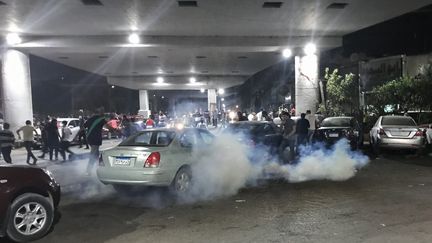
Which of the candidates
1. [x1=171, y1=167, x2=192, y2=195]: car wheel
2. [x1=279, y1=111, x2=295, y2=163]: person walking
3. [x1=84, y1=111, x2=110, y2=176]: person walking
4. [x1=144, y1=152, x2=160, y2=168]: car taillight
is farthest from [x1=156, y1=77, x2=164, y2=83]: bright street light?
[x1=144, y1=152, x2=160, y2=168]: car taillight

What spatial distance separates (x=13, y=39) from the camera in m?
18.7

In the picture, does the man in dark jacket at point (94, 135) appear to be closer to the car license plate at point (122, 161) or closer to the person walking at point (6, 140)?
the person walking at point (6, 140)

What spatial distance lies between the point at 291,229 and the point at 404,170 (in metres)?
6.92

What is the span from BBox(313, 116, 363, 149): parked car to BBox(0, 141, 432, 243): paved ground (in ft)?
17.2

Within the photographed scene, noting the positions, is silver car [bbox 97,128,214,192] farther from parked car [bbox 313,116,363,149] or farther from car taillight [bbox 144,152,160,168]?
parked car [bbox 313,116,363,149]

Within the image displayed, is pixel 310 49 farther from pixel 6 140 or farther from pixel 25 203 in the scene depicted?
pixel 25 203

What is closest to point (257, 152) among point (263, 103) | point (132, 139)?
point (132, 139)

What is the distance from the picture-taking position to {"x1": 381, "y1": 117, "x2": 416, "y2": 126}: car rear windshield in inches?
583

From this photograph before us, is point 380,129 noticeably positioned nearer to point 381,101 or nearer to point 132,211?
point 381,101

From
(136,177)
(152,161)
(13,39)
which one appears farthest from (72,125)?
(152,161)

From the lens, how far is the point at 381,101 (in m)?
20.2

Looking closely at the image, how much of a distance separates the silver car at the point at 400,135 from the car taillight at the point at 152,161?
9.64 m

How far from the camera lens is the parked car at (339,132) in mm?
15164

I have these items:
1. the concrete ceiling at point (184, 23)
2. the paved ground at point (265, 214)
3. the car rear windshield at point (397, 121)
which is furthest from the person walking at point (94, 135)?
the car rear windshield at point (397, 121)
